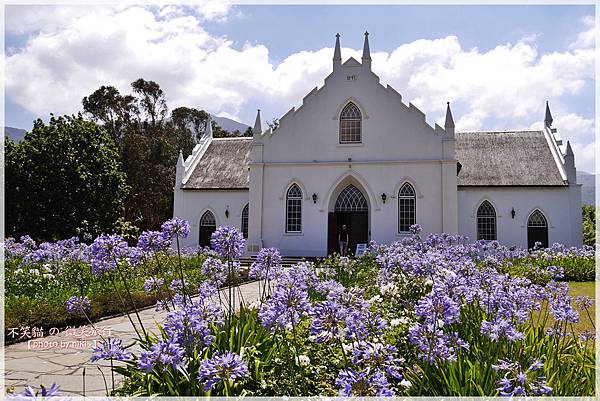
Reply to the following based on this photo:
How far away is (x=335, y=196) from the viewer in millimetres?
26109

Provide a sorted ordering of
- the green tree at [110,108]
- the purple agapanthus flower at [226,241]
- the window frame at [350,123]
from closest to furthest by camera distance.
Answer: the purple agapanthus flower at [226,241] → the window frame at [350,123] → the green tree at [110,108]

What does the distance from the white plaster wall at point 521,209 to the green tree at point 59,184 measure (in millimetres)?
20273

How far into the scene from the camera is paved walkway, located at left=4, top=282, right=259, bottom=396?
5430 millimetres

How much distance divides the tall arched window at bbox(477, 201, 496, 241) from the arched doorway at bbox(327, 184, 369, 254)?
622 cm

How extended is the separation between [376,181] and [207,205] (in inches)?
408

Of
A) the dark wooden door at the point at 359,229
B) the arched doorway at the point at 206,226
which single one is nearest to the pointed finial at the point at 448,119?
the dark wooden door at the point at 359,229

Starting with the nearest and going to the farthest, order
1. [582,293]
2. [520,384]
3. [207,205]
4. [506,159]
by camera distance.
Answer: [520,384] < [582,293] < [506,159] < [207,205]

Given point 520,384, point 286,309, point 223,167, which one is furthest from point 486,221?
point 286,309

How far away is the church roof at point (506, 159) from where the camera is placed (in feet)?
85.5

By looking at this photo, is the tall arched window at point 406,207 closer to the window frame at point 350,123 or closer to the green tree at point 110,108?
the window frame at point 350,123

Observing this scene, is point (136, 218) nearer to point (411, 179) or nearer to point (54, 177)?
point (54, 177)

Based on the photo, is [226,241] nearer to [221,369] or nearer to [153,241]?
[153,241]

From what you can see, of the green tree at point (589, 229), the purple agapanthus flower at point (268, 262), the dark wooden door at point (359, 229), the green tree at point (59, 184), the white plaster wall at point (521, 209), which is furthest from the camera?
the green tree at point (589, 229)

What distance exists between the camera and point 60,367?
6160 mm
